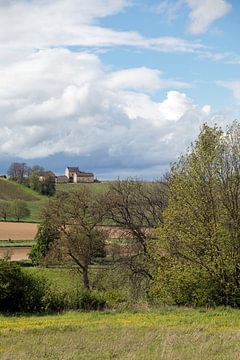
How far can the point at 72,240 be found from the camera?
45.8 m

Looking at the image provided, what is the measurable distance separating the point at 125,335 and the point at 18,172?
490 ft

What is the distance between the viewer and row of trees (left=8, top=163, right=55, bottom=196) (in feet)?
492

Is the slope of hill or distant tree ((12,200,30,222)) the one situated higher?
the slope of hill

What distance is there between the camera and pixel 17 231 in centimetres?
9481

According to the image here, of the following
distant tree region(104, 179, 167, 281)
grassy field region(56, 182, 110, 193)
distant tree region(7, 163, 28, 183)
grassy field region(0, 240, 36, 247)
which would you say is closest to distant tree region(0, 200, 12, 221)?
grassy field region(56, 182, 110, 193)

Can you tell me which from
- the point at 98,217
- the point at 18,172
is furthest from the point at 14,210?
the point at 98,217

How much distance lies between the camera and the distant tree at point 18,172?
162 meters

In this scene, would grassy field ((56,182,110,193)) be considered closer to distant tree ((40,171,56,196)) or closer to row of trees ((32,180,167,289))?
row of trees ((32,180,167,289))

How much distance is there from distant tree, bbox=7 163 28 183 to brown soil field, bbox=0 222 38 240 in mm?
57893

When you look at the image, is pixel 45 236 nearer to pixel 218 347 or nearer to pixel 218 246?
pixel 218 246

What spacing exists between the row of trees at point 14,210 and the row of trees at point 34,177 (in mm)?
38894

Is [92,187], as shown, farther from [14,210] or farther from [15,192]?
[14,210]

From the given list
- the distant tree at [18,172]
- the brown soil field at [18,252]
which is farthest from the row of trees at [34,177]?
the brown soil field at [18,252]

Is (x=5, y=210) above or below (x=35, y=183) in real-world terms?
below
